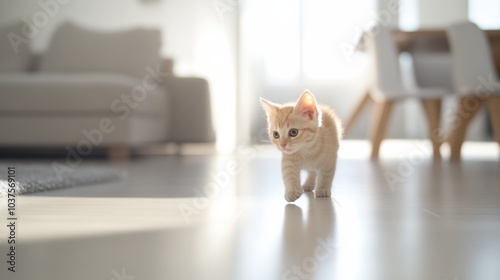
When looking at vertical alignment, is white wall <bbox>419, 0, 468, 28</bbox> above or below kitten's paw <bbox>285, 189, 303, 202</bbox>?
→ above

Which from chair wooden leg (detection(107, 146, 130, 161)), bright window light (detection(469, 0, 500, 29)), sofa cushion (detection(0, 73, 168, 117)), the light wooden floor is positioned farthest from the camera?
bright window light (detection(469, 0, 500, 29))

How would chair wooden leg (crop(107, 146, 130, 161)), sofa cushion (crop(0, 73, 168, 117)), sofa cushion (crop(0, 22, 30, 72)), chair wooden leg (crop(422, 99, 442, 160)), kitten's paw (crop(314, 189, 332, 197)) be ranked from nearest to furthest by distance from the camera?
kitten's paw (crop(314, 189, 332, 197))
sofa cushion (crop(0, 73, 168, 117))
chair wooden leg (crop(107, 146, 130, 161))
chair wooden leg (crop(422, 99, 442, 160))
sofa cushion (crop(0, 22, 30, 72))

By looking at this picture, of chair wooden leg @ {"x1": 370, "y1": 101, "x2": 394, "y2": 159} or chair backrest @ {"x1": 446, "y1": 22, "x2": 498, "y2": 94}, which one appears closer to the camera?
chair backrest @ {"x1": 446, "y1": 22, "x2": 498, "y2": 94}

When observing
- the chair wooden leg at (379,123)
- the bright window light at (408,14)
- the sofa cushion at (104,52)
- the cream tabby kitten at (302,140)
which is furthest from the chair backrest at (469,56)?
the bright window light at (408,14)

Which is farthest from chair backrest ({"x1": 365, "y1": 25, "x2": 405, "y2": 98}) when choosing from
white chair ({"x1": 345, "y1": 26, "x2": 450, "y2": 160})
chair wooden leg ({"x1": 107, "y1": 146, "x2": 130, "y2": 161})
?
chair wooden leg ({"x1": 107, "y1": 146, "x2": 130, "y2": 161})

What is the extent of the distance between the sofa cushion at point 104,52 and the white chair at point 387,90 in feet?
5.05

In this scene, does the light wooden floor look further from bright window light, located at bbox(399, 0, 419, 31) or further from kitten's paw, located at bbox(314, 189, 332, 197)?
bright window light, located at bbox(399, 0, 419, 31)

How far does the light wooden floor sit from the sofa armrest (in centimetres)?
231

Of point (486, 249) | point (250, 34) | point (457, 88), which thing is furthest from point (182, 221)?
point (250, 34)

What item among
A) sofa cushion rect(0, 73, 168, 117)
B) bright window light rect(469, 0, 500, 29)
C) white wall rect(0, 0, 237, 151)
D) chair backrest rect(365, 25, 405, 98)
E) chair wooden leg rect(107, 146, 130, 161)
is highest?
bright window light rect(469, 0, 500, 29)

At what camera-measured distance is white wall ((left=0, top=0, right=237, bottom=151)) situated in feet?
13.3

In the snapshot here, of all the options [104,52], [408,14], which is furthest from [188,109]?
[408,14]

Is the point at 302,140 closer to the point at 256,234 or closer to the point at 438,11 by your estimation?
the point at 256,234

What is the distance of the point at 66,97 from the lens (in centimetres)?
307
